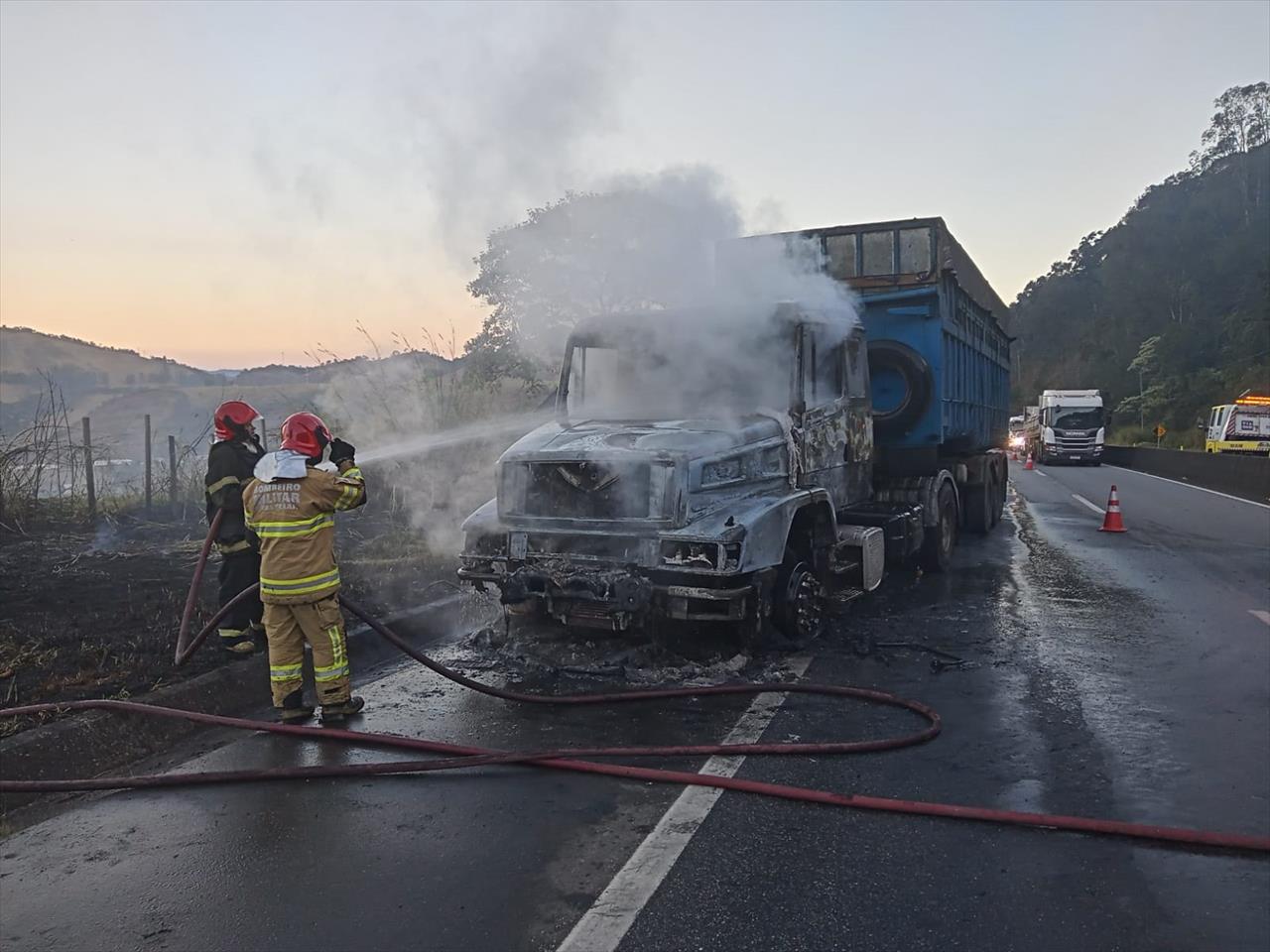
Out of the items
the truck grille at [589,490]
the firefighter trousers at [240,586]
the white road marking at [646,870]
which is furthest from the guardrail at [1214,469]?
the firefighter trousers at [240,586]

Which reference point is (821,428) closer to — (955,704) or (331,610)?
(955,704)

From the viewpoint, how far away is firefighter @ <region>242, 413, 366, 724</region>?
537 centimetres

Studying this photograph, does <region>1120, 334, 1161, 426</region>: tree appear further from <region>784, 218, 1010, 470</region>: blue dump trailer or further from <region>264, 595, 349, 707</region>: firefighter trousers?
<region>264, 595, 349, 707</region>: firefighter trousers

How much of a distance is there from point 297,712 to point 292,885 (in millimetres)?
2069

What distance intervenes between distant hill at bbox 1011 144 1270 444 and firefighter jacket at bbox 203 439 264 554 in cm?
5019

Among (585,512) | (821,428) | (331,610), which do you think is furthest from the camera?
(821,428)

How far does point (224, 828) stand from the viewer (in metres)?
4.10

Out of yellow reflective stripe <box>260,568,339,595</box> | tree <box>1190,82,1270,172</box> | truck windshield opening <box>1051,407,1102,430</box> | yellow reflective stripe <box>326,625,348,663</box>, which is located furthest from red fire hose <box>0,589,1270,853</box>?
tree <box>1190,82,1270,172</box>

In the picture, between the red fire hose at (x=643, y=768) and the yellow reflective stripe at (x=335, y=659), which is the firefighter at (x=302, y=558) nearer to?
the yellow reflective stripe at (x=335, y=659)

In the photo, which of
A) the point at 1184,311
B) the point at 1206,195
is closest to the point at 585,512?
the point at 1184,311

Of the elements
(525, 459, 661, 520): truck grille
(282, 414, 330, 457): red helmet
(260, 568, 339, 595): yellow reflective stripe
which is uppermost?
(282, 414, 330, 457): red helmet

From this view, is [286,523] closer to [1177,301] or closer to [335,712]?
[335,712]

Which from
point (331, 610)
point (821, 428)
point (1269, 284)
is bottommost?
point (331, 610)

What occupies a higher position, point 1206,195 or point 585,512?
point 1206,195
